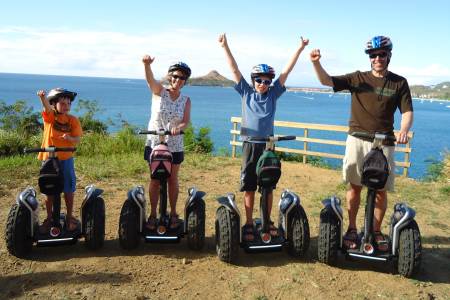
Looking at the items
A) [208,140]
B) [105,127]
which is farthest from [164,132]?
[105,127]

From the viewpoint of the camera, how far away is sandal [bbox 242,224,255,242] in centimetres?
422

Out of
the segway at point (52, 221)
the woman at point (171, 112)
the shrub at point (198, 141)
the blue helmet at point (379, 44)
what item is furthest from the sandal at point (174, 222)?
the shrub at point (198, 141)

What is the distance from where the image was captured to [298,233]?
4.17 meters

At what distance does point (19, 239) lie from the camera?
3996mm

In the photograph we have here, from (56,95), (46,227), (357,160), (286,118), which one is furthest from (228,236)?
(286,118)

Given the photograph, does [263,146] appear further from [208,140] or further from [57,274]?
[208,140]

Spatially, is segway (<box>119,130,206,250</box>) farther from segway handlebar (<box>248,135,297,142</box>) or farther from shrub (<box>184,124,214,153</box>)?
shrub (<box>184,124,214,153</box>)

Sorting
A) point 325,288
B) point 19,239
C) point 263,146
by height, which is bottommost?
point 325,288

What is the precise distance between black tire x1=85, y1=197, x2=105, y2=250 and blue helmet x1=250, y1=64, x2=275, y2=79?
2.11 meters

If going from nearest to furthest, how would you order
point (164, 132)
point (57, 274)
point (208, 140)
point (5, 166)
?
point (57, 274) < point (164, 132) < point (5, 166) < point (208, 140)

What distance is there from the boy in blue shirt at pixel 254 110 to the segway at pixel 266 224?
9 cm

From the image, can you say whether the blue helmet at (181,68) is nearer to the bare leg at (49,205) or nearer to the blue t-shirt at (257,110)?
the blue t-shirt at (257,110)

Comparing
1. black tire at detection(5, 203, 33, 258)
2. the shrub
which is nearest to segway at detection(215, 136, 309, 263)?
black tire at detection(5, 203, 33, 258)

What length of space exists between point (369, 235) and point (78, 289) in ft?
9.01
